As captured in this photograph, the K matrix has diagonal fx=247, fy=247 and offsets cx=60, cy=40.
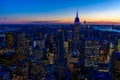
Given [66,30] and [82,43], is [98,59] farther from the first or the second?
[66,30]

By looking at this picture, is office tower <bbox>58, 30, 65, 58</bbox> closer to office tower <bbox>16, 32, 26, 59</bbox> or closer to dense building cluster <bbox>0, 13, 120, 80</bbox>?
dense building cluster <bbox>0, 13, 120, 80</bbox>

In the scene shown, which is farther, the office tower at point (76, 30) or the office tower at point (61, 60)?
the office tower at point (76, 30)

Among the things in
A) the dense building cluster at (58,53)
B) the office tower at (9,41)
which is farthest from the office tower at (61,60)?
the office tower at (9,41)

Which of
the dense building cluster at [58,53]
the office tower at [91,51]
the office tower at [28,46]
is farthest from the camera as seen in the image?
the office tower at [28,46]

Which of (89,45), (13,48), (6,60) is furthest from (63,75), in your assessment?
(89,45)

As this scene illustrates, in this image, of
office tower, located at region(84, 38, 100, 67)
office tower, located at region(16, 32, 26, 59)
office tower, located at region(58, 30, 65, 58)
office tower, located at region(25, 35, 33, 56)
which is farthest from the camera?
office tower, located at region(58, 30, 65, 58)

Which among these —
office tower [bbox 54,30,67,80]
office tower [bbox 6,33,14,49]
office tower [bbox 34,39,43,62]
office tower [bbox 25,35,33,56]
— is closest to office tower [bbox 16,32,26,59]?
office tower [bbox 25,35,33,56]

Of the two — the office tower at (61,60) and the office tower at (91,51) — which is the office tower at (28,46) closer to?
the office tower at (61,60)

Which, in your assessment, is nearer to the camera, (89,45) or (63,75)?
(63,75)
